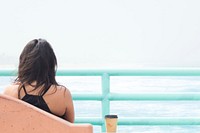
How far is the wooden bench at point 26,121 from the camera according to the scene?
784 millimetres

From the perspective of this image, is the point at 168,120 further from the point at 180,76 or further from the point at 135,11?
the point at 135,11

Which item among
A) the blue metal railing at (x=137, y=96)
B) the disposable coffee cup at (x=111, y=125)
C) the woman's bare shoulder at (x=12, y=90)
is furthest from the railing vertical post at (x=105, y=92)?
the woman's bare shoulder at (x=12, y=90)

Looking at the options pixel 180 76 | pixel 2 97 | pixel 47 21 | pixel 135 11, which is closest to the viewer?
pixel 2 97

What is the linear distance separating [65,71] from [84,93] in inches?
6.9

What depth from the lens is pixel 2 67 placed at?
237 cm

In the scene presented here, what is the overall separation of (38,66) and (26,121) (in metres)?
0.48

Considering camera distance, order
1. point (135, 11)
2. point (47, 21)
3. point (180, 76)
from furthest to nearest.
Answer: point (47, 21), point (135, 11), point (180, 76)

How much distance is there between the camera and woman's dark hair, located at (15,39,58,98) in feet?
4.10

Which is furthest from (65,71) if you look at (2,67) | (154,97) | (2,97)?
(2,97)

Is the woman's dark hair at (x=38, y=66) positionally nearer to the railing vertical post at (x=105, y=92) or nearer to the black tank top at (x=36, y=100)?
the black tank top at (x=36, y=100)

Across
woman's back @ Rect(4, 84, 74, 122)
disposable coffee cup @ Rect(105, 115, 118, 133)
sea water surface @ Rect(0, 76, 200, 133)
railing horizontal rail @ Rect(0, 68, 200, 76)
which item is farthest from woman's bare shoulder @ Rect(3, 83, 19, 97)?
railing horizontal rail @ Rect(0, 68, 200, 76)

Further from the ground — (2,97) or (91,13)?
(91,13)

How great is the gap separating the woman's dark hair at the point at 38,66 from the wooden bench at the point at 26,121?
44 centimetres

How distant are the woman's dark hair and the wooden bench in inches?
17.2
